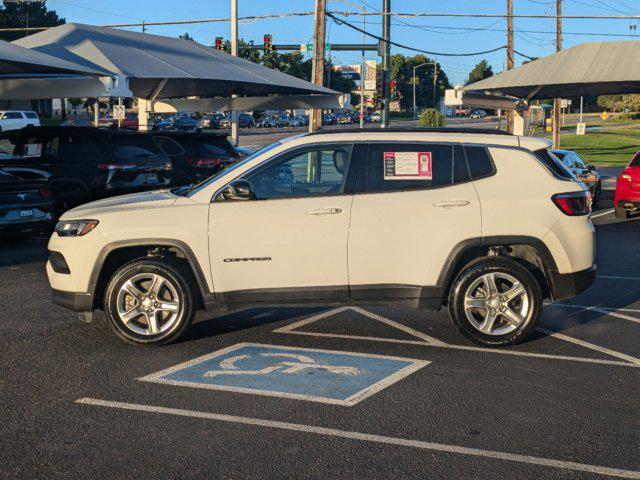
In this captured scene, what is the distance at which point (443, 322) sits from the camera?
8523 millimetres

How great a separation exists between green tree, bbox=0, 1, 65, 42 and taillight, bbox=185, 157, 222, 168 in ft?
235

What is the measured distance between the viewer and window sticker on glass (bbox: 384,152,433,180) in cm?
754

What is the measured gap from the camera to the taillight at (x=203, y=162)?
1833 centimetres

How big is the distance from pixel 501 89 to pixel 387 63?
4.68 m

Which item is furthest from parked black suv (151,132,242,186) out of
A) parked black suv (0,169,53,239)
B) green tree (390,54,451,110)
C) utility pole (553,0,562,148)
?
green tree (390,54,451,110)

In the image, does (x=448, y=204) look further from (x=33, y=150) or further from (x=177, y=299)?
(x=33, y=150)

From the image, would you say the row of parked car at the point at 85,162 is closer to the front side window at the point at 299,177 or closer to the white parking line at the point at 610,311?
the front side window at the point at 299,177

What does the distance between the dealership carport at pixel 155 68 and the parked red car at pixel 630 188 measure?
10.2 m

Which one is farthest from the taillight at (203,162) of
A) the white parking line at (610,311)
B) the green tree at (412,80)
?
the green tree at (412,80)

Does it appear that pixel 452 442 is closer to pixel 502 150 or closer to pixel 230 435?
pixel 230 435

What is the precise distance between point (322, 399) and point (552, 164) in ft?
10.8

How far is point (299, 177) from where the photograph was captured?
302 inches

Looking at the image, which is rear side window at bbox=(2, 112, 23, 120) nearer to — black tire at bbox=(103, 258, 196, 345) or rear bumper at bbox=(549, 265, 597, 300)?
black tire at bbox=(103, 258, 196, 345)

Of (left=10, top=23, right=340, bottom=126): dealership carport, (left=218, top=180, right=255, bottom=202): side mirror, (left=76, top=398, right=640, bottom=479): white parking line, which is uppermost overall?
(left=10, top=23, right=340, bottom=126): dealership carport
